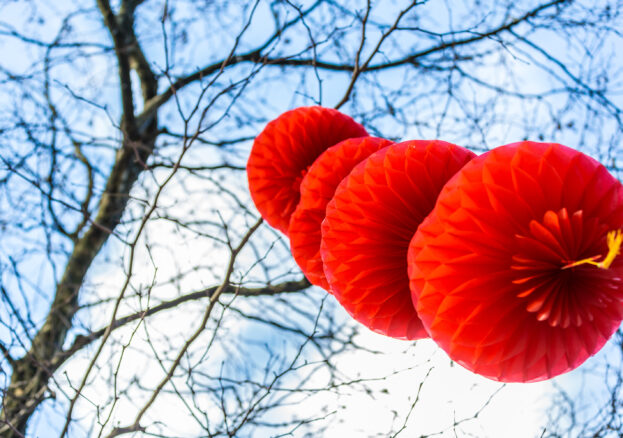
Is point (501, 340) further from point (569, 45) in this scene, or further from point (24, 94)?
point (24, 94)

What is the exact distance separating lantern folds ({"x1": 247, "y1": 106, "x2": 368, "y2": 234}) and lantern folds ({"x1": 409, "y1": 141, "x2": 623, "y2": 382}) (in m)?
0.58

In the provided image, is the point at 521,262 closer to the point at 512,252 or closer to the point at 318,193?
the point at 512,252

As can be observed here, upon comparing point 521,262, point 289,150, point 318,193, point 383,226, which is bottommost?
point 521,262

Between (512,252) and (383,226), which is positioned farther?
(383,226)

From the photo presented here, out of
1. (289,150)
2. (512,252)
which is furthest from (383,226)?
(289,150)

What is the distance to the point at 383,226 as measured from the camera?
875 mm

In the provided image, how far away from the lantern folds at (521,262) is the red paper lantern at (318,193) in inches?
14.2

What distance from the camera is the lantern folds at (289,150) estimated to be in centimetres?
129

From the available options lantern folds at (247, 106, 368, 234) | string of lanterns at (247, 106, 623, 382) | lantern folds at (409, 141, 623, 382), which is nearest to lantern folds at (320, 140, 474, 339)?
string of lanterns at (247, 106, 623, 382)

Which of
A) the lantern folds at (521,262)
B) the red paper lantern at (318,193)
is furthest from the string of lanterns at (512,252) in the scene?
the red paper lantern at (318,193)

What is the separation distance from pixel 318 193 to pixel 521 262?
20.0 inches

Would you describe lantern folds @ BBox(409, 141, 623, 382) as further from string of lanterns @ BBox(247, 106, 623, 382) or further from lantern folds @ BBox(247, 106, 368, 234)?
lantern folds @ BBox(247, 106, 368, 234)

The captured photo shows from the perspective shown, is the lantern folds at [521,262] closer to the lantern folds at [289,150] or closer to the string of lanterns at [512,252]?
the string of lanterns at [512,252]

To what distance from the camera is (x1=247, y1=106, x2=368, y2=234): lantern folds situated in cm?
129
